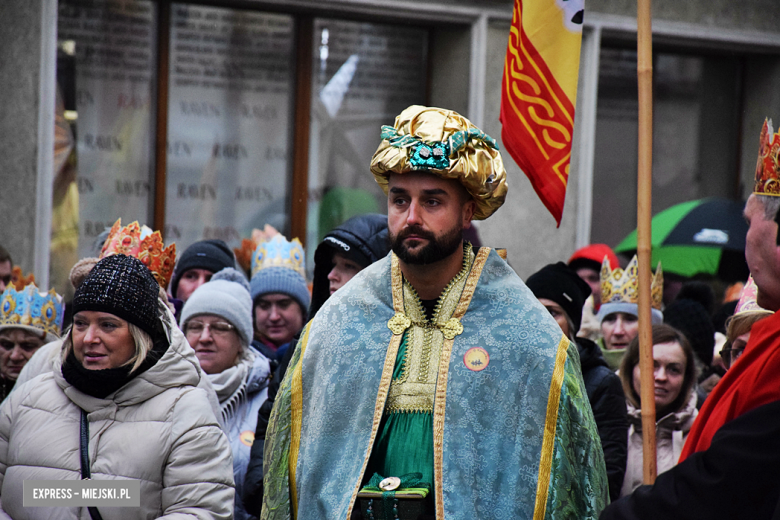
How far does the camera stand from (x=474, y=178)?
3492 millimetres

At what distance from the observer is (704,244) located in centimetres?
875

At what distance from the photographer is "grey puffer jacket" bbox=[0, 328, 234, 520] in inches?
147

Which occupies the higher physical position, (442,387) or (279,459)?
(442,387)

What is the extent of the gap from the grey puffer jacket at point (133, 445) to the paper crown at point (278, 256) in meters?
2.72

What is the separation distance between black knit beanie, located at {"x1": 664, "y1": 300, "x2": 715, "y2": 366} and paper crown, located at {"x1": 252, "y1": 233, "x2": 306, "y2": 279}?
7.81 feet

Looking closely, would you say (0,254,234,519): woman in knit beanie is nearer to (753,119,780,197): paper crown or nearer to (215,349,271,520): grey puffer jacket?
(215,349,271,520): grey puffer jacket

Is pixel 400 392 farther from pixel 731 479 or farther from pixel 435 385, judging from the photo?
pixel 731 479

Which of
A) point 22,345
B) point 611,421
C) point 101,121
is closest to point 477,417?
point 611,421

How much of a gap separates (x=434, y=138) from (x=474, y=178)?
7.4 inches

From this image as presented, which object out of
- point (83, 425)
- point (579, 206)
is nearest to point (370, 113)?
point (579, 206)

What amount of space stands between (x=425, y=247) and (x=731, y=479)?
136 centimetres

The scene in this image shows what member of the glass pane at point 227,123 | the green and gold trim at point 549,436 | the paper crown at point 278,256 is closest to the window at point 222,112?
the glass pane at point 227,123

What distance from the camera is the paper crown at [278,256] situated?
6727 millimetres

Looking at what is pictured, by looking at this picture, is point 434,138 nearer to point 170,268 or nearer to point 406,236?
point 406,236
